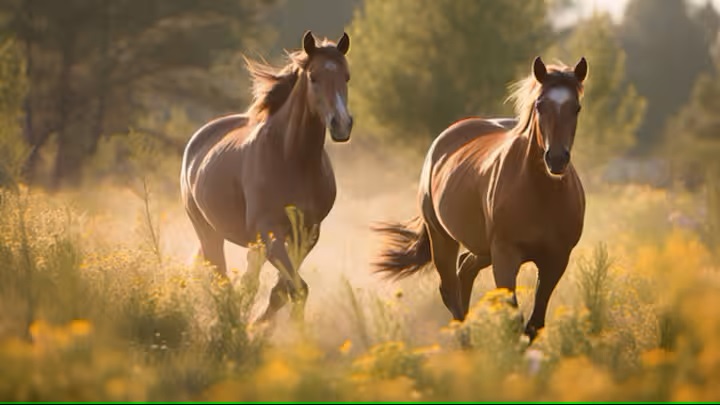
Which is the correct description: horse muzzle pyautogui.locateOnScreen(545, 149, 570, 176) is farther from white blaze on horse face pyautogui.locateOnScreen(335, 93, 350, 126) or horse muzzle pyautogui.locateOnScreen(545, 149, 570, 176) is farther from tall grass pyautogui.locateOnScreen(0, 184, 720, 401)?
white blaze on horse face pyautogui.locateOnScreen(335, 93, 350, 126)

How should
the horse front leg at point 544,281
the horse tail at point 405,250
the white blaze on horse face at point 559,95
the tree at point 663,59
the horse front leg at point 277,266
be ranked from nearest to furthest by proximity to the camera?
the white blaze on horse face at point 559,95 → the horse front leg at point 544,281 → the horse front leg at point 277,266 → the horse tail at point 405,250 → the tree at point 663,59

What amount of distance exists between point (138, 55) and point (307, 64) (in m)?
20.0

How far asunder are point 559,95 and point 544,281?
136cm

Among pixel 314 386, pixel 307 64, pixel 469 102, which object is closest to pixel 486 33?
pixel 469 102

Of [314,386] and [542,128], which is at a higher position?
[542,128]

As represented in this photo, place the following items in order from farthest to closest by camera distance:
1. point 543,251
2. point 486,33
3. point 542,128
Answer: point 486,33, point 543,251, point 542,128

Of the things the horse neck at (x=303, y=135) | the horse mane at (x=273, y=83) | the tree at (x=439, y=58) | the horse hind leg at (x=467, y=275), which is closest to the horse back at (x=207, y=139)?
the horse mane at (x=273, y=83)

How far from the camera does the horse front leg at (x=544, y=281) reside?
7.18 metres

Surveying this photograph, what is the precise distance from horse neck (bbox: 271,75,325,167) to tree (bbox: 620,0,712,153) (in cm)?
4604

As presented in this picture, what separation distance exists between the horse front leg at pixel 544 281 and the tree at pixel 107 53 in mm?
20729

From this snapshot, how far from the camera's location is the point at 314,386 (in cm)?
512

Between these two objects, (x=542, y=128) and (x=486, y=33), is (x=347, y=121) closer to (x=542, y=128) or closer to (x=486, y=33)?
(x=542, y=128)

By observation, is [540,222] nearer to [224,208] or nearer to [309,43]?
[309,43]

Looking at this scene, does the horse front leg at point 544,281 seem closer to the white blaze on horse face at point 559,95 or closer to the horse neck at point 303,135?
the white blaze on horse face at point 559,95
